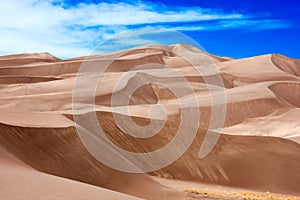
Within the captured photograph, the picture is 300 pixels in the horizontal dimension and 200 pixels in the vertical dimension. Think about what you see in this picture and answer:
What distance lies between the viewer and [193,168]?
566 inches

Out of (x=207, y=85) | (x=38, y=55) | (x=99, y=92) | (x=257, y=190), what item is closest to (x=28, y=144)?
(x=257, y=190)

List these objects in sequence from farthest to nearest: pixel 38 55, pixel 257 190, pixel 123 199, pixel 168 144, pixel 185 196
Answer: pixel 38 55 → pixel 168 144 → pixel 257 190 → pixel 185 196 → pixel 123 199

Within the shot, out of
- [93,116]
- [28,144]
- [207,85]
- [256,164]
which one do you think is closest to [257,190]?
[256,164]

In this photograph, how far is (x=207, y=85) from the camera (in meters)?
42.7

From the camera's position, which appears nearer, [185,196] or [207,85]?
[185,196]

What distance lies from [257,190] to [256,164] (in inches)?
59.9

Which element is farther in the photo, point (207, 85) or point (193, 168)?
point (207, 85)

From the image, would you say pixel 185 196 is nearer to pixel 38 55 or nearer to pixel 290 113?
pixel 290 113

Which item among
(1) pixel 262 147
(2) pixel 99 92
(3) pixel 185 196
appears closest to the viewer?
(3) pixel 185 196

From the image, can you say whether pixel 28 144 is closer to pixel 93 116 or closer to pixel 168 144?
pixel 93 116

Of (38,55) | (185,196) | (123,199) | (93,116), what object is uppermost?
(38,55)

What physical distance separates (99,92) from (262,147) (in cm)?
1773

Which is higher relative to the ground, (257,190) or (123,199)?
Result: (123,199)

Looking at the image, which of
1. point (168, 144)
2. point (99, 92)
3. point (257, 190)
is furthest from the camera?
point (99, 92)
